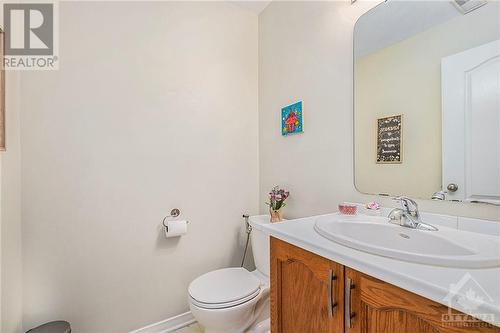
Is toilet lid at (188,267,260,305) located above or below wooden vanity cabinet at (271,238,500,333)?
below

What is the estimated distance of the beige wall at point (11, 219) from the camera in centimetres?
114

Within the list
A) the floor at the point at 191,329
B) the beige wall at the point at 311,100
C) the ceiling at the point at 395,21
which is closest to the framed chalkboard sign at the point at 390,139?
the beige wall at the point at 311,100

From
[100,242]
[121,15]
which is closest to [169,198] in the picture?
[100,242]

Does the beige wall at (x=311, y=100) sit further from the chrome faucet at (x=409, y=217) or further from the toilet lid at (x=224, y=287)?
the toilet lid at (x=224, y=287)

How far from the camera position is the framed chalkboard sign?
3.73 feet

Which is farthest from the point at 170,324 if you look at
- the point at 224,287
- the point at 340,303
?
the point at 340,303

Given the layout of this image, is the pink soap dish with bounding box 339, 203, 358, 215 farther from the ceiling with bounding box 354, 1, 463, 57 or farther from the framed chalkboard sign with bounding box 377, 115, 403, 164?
the ceiling with bounding box 354, 1, 463, 57

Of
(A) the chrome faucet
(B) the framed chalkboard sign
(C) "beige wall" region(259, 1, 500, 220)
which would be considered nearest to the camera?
(A) the chrome faucet

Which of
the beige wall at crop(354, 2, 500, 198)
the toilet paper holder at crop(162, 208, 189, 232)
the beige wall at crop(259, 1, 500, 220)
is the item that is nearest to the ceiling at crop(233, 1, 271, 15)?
the beige wall at crop(259, 1, 500, 220)

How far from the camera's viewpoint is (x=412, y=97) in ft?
3.58

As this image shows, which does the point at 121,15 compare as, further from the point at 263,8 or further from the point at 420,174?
the point at 420,174

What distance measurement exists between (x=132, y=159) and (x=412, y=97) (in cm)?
164

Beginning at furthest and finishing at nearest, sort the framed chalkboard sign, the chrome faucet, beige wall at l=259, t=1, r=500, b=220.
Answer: beige wall at l=259, t=1, r=500, b=220 < the framed chalkboard sign < the chrome faucet
